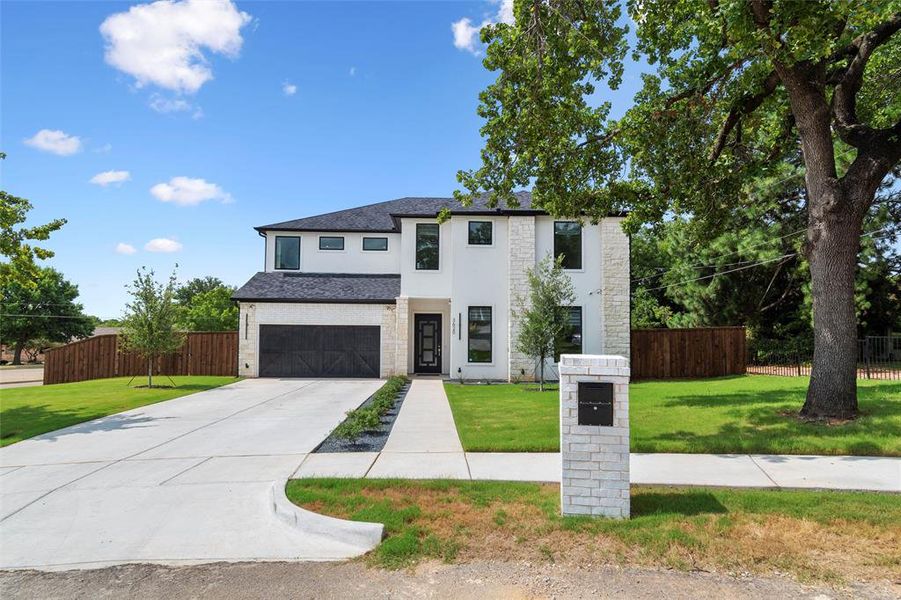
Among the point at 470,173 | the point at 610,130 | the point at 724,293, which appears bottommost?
the point at 724,293

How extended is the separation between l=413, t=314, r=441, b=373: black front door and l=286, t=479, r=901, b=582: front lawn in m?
15.4

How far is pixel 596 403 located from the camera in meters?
4.77

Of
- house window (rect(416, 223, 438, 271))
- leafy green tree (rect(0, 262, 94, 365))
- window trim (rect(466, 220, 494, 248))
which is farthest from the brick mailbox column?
leafy green tree (rect(0, 262, 94, 365))

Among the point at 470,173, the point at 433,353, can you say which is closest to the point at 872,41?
the point at 470,173

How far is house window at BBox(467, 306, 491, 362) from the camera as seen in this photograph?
18.6 m

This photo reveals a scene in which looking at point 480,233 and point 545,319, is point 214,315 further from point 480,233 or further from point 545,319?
point 545,319

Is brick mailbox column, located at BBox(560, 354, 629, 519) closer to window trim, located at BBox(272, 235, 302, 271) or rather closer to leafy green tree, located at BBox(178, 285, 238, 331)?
window trim, located at BBox(272, 235, 302, 271)

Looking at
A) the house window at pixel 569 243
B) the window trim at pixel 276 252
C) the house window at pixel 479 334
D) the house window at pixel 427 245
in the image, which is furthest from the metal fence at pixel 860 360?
the window trim at pixel 276 252

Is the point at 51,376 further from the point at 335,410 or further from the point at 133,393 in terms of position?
the point at 335,410

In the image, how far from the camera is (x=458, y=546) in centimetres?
421

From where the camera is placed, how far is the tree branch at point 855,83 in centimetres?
888

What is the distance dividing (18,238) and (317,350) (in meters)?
9.56

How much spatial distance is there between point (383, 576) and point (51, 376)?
2245 cm

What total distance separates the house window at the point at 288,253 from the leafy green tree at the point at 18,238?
8.36 meters
